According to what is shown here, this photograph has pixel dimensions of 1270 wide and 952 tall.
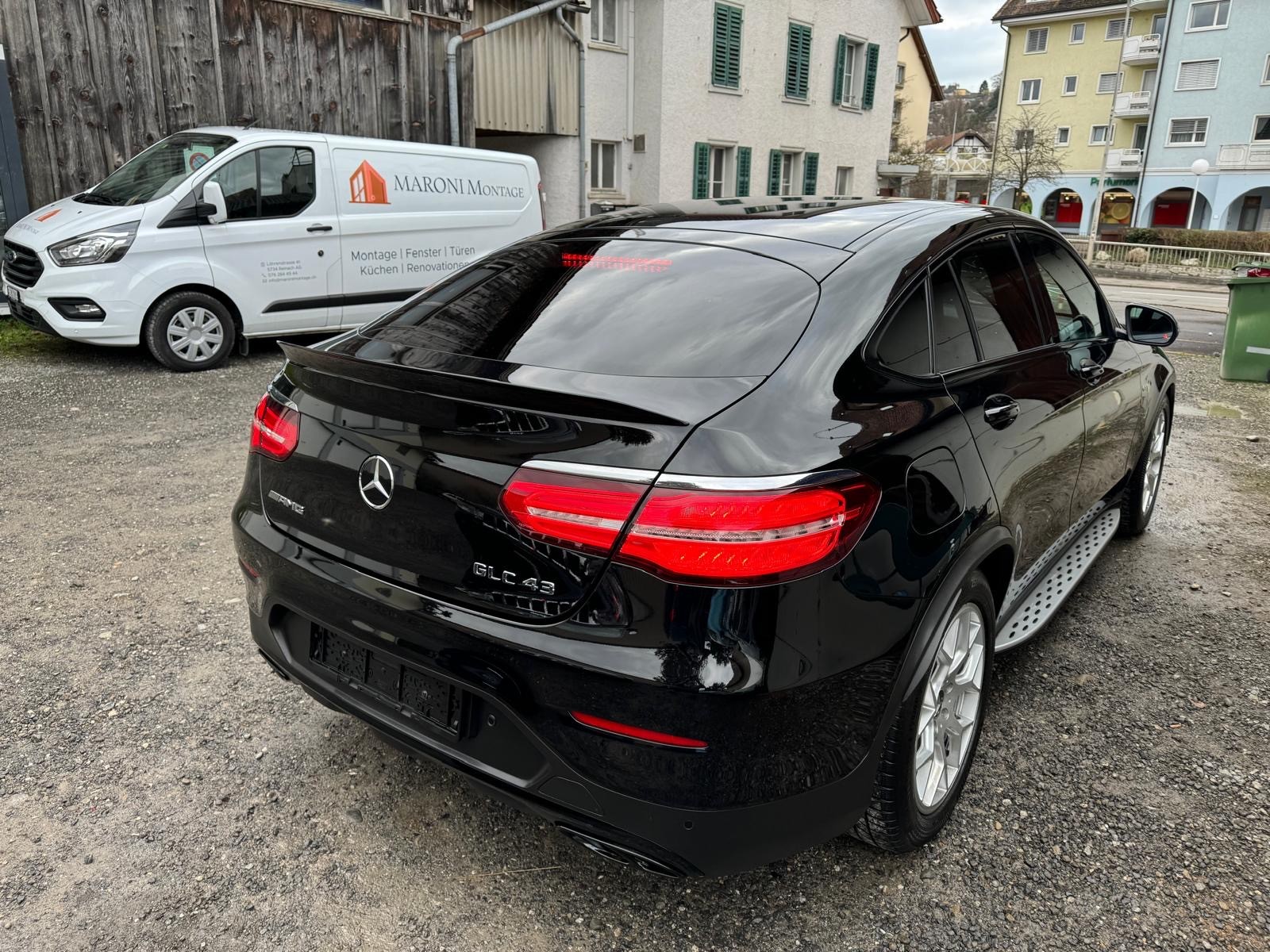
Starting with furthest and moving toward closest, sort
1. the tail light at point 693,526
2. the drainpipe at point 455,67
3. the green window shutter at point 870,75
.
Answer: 1. the green window shutter at point 870,75
2. the drainpipe at point 455,67
3. the tail light at point 693,526

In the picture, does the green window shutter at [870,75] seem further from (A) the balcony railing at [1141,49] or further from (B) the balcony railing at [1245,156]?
(A) the balcony railing at [1141,49]

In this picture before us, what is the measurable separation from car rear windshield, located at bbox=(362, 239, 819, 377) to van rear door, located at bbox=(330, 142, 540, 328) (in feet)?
20.3

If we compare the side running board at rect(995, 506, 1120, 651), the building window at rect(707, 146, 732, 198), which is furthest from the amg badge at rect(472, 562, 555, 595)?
the building window at rect(707, 146, 732, 198)

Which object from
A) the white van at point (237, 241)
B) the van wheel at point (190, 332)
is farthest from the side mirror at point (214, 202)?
the van wheel at point (190, 332)

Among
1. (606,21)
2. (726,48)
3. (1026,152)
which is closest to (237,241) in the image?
(606,21)

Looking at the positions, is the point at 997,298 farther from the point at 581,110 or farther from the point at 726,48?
the point at 726,48

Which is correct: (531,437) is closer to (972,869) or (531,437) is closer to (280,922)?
(280,922)

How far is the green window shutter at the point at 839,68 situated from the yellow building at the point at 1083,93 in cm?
2684

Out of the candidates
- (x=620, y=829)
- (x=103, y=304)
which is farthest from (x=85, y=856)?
(x=103, y=304)

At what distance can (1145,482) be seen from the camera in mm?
4613

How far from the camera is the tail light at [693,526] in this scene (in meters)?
1.76

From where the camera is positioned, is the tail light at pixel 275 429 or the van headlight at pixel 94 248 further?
the van headlight at pixel 94 248

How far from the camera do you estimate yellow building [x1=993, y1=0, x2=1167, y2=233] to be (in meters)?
45.2

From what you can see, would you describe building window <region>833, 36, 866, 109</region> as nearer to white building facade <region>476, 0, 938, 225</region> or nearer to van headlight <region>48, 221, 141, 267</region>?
white building facade <region>476, 0, 938, 225</region>
